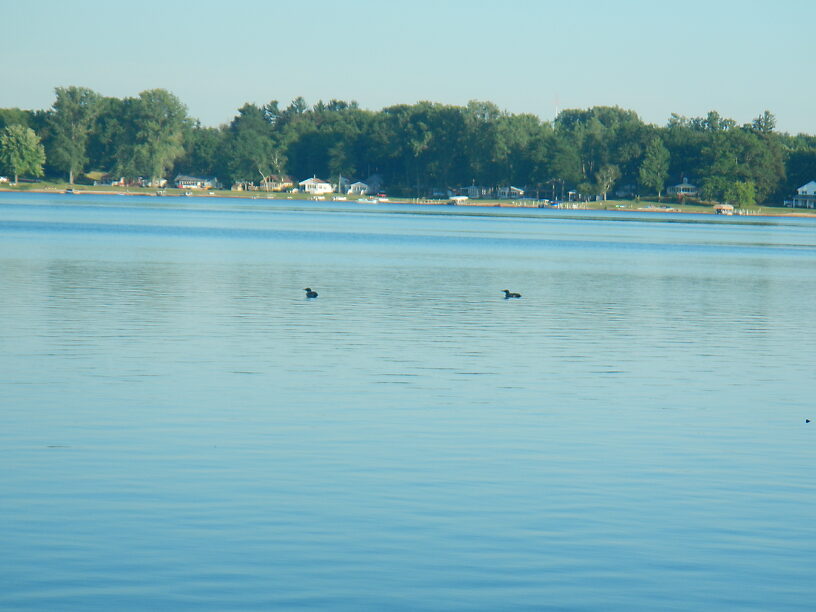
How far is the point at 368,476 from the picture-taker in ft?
51.0

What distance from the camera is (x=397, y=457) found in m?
16.7

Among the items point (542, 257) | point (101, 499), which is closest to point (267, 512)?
point (101, 499)

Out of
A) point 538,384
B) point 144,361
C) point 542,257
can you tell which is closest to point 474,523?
point 538,384

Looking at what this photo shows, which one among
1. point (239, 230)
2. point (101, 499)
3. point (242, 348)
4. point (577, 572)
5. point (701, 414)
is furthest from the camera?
point (239, 230)

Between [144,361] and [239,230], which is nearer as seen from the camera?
[144,361]

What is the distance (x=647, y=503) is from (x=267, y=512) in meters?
4.71

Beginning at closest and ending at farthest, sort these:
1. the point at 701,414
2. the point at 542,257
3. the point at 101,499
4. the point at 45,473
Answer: the point at 101,499
the point at 45,473
the point at 701,414
the point at 542,257

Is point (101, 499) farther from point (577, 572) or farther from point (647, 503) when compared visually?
point (647, 503)

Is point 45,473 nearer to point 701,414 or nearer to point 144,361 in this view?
point 144,361

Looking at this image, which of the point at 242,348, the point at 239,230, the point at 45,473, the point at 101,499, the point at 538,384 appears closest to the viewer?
the point at 101,499

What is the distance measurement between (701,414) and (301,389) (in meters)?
7.25

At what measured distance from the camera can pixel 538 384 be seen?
23656 mm

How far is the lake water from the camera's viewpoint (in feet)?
38.2

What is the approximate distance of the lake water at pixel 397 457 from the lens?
11.7m
